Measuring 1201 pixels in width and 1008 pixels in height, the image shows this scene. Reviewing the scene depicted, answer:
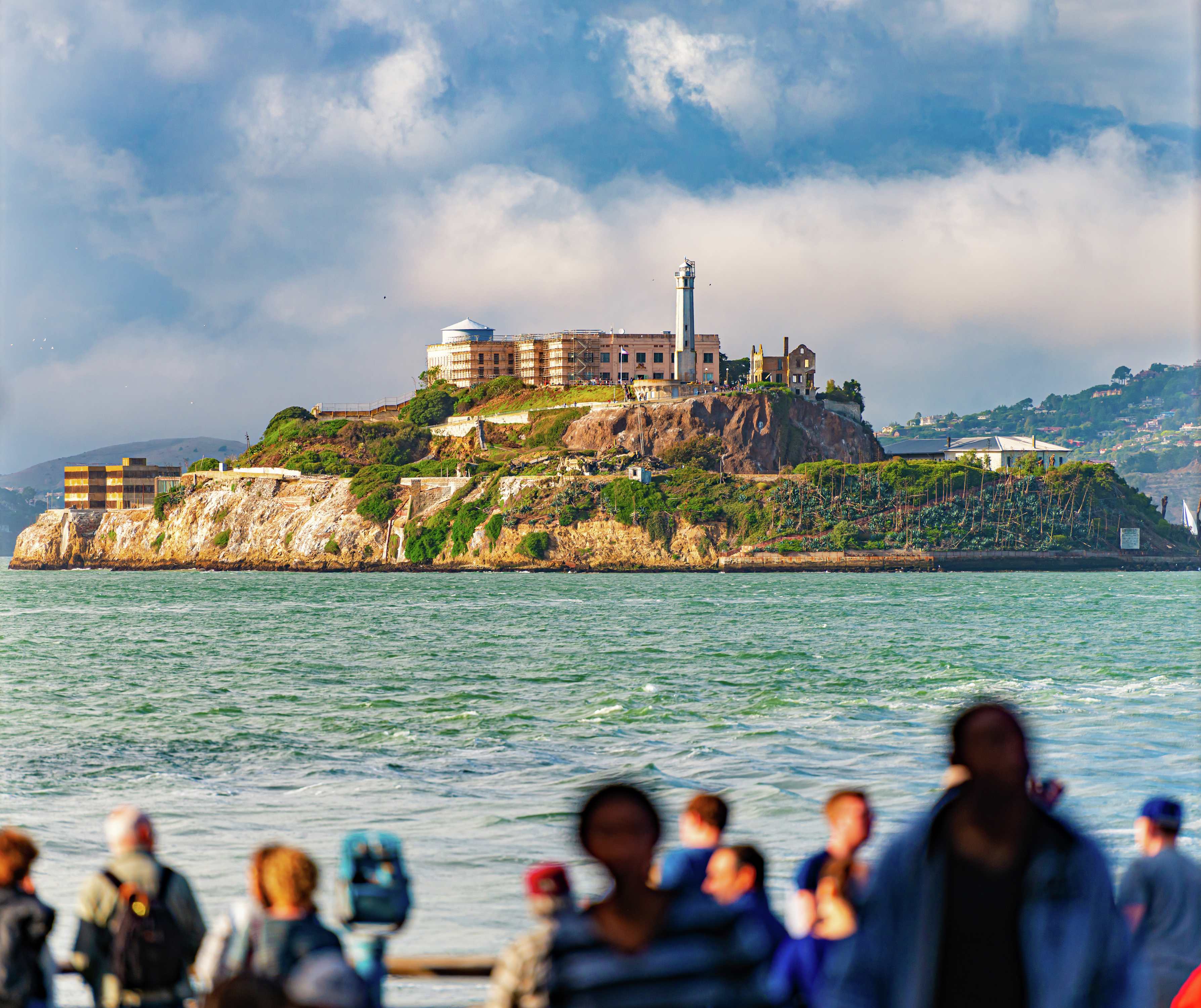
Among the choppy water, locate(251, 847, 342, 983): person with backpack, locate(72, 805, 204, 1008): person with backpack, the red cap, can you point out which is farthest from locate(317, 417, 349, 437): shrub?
the red cap

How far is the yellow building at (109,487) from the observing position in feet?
604

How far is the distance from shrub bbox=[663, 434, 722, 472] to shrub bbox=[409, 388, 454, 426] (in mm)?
38554

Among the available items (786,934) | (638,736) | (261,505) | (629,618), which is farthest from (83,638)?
(261,505)

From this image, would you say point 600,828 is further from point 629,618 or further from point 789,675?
point 629,618

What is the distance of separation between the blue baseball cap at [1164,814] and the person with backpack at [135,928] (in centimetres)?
452

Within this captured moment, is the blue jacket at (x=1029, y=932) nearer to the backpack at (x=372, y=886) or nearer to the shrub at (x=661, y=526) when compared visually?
the backpack at (x=372, y=886)

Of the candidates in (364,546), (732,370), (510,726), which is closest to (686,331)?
(732,370)

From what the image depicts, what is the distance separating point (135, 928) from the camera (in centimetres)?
590

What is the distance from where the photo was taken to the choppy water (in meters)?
17.8

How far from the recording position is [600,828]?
12.6ft

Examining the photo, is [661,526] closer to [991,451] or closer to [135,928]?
[991,451]

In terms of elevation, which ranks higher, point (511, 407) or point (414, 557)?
point (511, 407)

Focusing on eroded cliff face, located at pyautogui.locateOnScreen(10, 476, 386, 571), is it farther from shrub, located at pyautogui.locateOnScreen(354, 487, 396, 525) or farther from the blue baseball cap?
the blue baseball cap

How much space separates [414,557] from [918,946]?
146583mm
